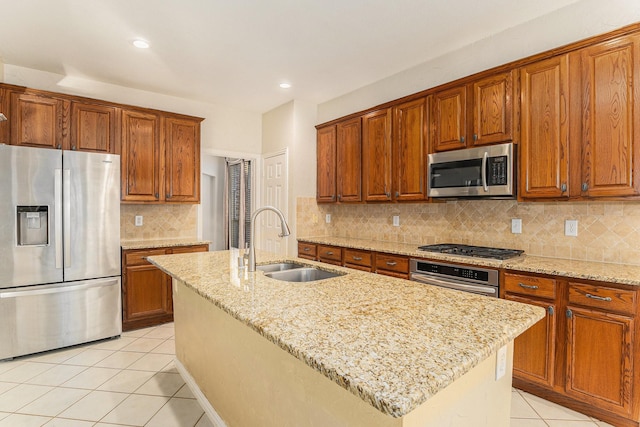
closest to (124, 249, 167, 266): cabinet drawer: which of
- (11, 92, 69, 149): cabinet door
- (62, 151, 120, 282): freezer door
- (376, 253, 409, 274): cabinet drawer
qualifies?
(62, 151, 120, 282): freezer door

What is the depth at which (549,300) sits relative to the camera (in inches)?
85.6

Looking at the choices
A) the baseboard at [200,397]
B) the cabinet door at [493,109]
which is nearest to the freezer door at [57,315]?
the baseboard at [200,397]

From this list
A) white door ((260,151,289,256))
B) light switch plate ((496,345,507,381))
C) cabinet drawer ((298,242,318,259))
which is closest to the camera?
light switch plate ((496,345,507,381))

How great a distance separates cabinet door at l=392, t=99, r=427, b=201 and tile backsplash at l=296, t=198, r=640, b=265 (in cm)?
34

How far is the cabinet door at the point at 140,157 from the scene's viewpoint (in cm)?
366

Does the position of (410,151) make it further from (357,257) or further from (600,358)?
(600,358)

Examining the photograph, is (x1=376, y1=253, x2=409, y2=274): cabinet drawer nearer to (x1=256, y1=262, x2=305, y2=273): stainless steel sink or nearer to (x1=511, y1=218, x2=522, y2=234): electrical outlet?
(x1=511, y1=218, x2=522, y2=234): electrical outlet

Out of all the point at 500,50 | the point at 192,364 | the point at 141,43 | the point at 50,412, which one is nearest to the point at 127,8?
the point at 141,43

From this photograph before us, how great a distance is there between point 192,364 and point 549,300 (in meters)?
2.43

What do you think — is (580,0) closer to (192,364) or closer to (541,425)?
(541,425)

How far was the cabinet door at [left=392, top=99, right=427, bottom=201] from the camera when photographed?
10.7 ft

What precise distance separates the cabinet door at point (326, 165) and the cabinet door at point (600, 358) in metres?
2.77

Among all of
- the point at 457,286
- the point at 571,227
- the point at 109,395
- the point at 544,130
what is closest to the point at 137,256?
the point at 109,395

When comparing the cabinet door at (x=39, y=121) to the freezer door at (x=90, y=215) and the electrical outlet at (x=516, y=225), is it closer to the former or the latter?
the freezer door at (x=90, y=215)
